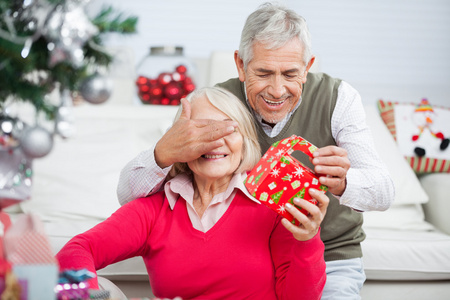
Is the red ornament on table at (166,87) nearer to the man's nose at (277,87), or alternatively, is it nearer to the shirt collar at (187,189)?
the man's nose at (277,87)

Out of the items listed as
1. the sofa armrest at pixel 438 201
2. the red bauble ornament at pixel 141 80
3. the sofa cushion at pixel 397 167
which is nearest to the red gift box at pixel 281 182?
the sofa cushion at pixel 397 167

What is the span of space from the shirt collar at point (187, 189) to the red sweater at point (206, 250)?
0.03 m

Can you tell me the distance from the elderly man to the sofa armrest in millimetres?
888

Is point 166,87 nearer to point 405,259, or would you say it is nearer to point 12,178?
point 405,259

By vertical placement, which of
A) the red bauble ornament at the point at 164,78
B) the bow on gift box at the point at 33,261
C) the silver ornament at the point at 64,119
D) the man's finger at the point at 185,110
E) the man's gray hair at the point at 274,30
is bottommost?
the red bauble ornament at the point at 164,78

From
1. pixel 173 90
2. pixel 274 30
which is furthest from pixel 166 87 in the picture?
pixel 274 30

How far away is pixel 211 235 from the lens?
1.33 meters

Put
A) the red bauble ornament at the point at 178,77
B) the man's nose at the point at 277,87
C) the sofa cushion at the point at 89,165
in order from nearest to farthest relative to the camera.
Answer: the man's nose at the point at 277,87 → the sofa cushion at the point at 89,165 → the red bauble ornament at the point at 178,77

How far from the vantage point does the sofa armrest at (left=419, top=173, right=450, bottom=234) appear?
2.46 m

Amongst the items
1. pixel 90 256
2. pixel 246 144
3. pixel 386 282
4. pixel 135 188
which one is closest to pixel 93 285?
pixel 90 256

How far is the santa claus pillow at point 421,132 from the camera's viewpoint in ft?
8.75

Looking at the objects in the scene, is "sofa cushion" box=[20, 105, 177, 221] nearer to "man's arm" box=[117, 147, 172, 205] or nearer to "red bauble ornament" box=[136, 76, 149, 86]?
"red bauble ornament" box=[136, 76, 149, 86]

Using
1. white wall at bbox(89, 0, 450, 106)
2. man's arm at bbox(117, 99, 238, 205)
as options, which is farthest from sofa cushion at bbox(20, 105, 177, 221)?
white wall at bbox(89, 0, 450, 106)

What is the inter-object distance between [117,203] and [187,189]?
923mm
